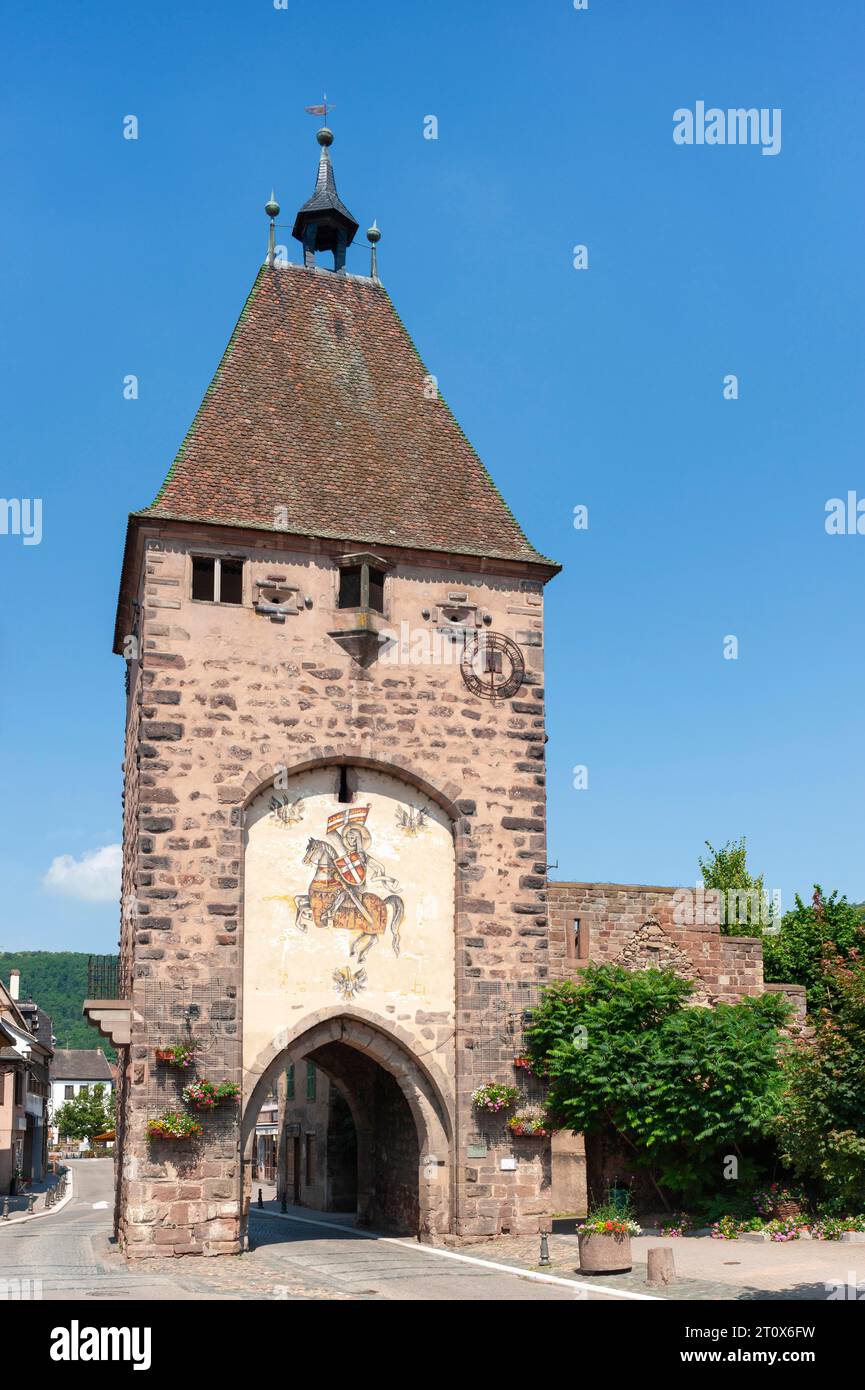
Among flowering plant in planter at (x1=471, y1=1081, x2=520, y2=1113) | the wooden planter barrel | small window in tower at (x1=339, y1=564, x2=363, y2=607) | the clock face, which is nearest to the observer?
the wooden planter barrel

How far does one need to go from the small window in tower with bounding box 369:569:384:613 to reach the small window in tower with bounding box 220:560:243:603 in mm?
2045

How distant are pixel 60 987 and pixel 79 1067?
49074 mm

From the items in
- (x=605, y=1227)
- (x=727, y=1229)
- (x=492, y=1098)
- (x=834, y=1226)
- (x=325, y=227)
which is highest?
(x=325, y=227)

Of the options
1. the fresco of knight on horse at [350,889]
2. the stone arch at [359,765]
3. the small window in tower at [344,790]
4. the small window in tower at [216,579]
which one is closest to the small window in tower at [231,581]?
the small window in tower at [216,579]

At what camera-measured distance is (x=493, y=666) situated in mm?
23750

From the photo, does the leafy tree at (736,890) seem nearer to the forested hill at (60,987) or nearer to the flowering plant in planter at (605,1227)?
the flowering plant in planter at (605,1227)

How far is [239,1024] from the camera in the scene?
69.3 ft

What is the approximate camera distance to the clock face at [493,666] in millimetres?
23609

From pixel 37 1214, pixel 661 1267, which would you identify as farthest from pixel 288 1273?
pixel 37 1214

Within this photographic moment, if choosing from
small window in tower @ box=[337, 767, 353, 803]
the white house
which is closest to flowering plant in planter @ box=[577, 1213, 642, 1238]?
small window in tower @ box=[337, 767, 353, 803]

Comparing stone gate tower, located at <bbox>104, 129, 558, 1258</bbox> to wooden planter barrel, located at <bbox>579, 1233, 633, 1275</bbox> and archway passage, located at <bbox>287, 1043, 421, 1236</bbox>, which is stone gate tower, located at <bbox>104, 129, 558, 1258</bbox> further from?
wooden planter barrel, located at <bbox>579, 1233, 633, 1275</bbox>

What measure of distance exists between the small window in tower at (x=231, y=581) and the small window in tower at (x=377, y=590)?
204cm

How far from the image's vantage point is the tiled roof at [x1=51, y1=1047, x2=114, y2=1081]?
11281cm

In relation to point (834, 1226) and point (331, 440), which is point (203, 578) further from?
point (834, 1226)
